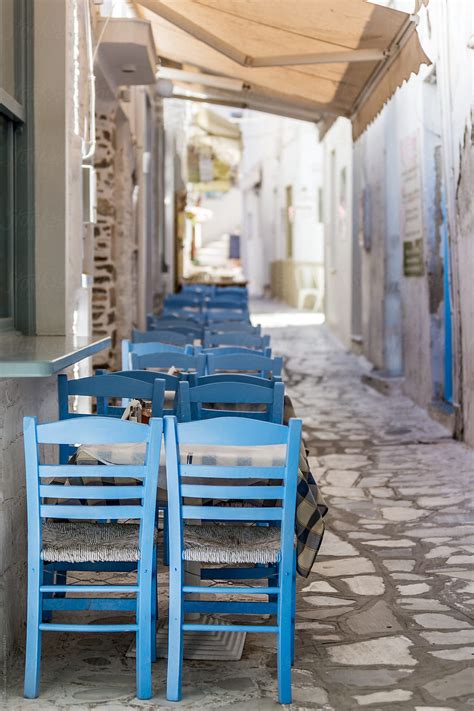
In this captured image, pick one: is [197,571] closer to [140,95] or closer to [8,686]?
[8,686]

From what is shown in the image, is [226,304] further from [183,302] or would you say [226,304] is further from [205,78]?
[205,78]

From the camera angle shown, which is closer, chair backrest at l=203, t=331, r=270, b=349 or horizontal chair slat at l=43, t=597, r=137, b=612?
horizontal chair slat at l=43, t=597, r=137, b=612

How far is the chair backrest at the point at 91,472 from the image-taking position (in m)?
3.08

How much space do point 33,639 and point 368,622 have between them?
131 cm

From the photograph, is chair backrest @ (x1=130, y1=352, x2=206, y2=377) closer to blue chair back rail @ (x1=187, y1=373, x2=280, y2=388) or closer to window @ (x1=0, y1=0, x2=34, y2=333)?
window @ (x1=0, y1=0, x2=34, y2=333)

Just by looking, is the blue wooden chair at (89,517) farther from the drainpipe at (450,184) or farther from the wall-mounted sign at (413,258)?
the wall-mounted sign at (413,258)

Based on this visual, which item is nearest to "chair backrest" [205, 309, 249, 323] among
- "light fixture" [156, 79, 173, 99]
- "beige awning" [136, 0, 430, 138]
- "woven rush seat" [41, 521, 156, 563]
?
"beige awning" [136, 0, 430, 138]

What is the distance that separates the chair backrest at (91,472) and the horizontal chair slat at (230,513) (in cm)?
12

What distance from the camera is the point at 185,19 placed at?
8.80 m

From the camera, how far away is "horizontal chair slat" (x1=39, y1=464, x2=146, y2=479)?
10.1 ft

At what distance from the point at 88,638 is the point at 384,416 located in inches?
215

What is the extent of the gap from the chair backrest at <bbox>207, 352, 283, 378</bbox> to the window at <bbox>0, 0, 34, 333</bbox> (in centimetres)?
102

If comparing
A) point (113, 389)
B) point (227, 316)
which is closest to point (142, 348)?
point (113, 389)

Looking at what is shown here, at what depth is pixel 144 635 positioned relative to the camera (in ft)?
10.3
